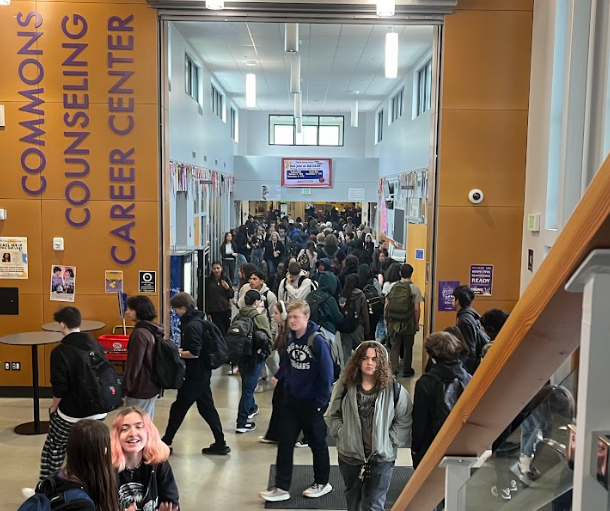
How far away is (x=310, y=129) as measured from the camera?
2419 cm

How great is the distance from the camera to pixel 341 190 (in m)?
21.4

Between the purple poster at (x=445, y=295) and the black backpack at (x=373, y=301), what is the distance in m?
1.52

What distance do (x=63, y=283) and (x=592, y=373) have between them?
7.65 metres

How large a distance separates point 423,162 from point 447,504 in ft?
36.6

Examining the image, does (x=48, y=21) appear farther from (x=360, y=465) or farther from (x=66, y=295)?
(x=360, y=465)

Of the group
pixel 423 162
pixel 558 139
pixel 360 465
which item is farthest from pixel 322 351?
pixel 423 162

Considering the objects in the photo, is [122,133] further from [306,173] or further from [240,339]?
[306,173]

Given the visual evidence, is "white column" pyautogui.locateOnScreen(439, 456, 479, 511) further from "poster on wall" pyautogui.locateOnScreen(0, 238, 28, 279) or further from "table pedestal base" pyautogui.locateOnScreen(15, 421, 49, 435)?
"poster on wall" pyautogui.locateOnScreen(0, 238, 28, 279)

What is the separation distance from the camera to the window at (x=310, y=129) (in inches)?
949

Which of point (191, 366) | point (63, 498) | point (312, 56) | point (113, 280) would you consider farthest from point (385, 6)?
point (312, 56)

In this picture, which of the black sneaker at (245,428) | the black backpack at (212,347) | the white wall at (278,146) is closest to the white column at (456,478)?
the black backpack at (212,347)

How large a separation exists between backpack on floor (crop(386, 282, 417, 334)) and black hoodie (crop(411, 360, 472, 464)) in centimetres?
440

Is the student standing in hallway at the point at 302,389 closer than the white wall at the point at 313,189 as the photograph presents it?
Yes

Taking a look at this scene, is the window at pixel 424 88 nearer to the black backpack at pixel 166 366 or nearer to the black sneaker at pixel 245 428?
the black sneaker at pixel 245 428
